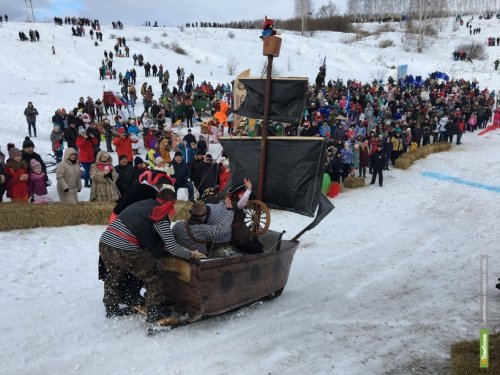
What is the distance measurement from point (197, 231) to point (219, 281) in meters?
0.80

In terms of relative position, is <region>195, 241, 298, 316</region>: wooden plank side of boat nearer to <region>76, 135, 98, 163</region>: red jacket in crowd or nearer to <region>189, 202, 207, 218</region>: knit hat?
<region>189, 202, 207, 218</region>: knit hat

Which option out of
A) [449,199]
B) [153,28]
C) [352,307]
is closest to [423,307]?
[352,307]

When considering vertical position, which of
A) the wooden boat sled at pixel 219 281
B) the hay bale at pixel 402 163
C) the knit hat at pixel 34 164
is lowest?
the hay bale at pixel 402 163

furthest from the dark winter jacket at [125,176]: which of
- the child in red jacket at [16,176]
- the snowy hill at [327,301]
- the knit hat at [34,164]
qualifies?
the child in red jacket at [16,176]

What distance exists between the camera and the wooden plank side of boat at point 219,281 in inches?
221

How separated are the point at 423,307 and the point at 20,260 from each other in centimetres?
697

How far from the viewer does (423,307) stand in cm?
693

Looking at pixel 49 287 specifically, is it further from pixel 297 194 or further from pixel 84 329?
pixel 297 194

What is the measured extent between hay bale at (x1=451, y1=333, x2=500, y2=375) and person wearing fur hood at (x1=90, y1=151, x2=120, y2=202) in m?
7.89

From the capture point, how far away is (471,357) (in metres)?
4.84

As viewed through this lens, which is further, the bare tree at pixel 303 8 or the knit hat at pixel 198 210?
the bare tree at pixel 303 8

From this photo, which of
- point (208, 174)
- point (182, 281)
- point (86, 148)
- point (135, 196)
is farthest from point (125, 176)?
point (182, 281)

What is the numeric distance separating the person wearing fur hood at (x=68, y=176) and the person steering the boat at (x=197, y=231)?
4.86 meters

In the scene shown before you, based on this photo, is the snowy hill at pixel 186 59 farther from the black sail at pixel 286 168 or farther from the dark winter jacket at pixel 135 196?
the dark winter jacket at pixel 135 196
